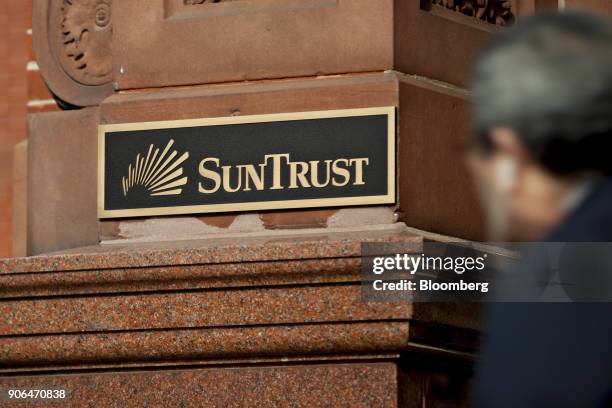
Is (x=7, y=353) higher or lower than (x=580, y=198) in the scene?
lower

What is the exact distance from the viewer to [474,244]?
18.2 feet

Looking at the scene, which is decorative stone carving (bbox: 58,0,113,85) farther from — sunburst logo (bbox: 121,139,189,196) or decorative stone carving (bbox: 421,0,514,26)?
decorative stone carving (bbox: 421,0,514,26)

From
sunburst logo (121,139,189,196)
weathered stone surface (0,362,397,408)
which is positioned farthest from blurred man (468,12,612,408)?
sunburst logo (121,139,189,196)

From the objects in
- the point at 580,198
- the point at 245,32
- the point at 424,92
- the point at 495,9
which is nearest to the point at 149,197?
the point at 245,32

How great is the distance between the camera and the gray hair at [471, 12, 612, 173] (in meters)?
1.55

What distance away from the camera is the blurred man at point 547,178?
1.48m

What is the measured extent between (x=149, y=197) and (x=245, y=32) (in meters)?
0.76

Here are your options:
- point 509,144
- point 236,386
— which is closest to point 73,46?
point 236,386

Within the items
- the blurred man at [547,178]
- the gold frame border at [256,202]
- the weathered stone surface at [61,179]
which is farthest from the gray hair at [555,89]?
the weathered stone surface at [61,179]

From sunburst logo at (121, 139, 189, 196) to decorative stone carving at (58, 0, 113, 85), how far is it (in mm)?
684

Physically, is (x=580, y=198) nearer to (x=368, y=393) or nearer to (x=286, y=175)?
(x=368, y=393)

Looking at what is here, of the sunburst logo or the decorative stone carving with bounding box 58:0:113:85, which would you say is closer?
the sunburst logo

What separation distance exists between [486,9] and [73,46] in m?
1.83

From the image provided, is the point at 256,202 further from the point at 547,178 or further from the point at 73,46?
the point at 547,178
